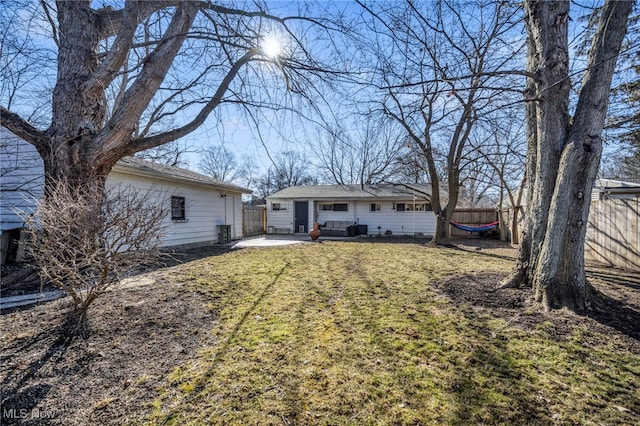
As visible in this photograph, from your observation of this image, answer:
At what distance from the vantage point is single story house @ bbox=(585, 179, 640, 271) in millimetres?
6219

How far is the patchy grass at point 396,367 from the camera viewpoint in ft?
6.24

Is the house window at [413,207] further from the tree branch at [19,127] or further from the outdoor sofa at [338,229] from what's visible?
the tree branch at [19,127]

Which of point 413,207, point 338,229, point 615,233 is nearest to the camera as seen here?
point 615,233

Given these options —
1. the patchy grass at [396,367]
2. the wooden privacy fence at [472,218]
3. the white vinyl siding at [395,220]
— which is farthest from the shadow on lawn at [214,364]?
the wooden privacy fence at [472,218]

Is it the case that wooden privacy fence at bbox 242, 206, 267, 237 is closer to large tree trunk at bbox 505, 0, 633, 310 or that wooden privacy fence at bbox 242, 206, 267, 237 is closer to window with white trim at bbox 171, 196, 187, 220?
window with white trim at bbox 171, 196, 187, 220

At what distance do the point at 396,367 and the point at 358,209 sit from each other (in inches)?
562

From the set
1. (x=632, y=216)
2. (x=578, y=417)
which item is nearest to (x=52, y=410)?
(x=578, y=417)

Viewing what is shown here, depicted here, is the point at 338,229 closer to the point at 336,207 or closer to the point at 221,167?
the point at 336,207

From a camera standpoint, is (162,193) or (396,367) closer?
(396,367)

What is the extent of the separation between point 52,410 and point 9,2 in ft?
20.1

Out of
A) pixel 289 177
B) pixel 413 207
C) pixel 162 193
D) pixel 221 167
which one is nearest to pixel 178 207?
pixel 162 193

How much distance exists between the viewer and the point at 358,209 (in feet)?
54.3

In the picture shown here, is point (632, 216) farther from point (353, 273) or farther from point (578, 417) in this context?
point (578, 417)

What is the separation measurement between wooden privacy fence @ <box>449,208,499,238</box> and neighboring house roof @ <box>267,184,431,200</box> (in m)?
2.21
